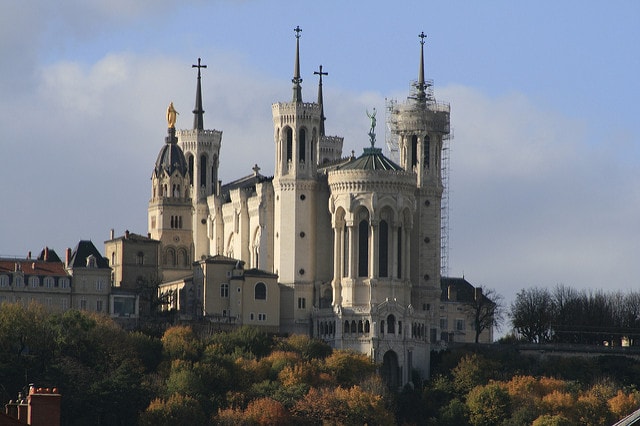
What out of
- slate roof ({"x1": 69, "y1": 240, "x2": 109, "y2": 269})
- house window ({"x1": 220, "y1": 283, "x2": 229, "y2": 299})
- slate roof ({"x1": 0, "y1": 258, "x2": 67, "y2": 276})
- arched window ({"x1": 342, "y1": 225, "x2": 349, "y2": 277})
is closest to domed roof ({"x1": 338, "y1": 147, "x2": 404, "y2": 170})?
arched window ({"x1": 342, "y1": 225, "x2": 349, "y2": 277})

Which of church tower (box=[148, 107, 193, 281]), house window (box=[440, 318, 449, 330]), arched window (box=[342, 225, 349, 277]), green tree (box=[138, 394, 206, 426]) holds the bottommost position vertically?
green tree (box=[138, 394, 206, 426])

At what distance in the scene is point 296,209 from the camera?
163250 mm

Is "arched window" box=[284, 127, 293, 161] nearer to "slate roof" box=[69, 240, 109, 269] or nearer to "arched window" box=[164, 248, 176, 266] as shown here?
"slate roof" box=[69, 240, 109, 269]

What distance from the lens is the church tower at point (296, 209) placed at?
535ft

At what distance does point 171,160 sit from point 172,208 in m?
3.90

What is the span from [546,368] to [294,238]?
20.8 meters

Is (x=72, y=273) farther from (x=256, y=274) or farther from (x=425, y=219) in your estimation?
(x=425, y=219)

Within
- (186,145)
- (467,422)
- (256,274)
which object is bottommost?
(467,422)

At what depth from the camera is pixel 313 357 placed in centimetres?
15388

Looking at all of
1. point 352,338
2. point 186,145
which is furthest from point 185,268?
point 352,338

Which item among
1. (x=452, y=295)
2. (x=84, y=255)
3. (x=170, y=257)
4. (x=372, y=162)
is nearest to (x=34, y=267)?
(x=84, y=255)

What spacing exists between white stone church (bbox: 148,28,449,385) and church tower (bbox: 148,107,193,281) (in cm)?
588

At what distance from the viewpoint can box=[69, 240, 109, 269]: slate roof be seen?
161 meters

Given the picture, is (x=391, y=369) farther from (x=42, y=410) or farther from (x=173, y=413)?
(x=42, y=410)
